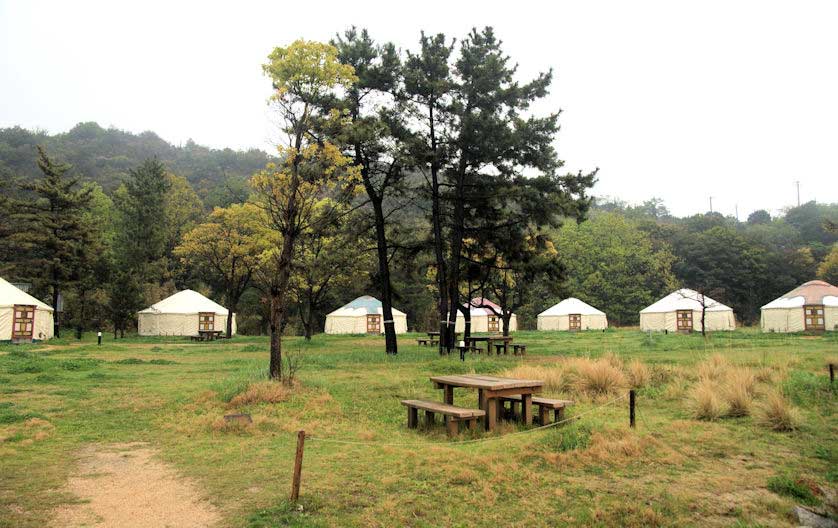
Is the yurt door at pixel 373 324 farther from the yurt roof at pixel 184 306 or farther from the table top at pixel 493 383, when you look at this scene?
the table top at pixel 493 383

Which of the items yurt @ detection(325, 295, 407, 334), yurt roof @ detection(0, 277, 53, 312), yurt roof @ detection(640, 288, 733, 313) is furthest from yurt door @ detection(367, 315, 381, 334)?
yurt roof @ detection(0, 277, 53, 312)

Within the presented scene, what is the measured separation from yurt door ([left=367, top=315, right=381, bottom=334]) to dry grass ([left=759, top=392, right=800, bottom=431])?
3773 cm

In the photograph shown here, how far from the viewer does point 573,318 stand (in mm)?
46312

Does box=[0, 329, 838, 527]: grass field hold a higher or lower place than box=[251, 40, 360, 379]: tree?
lower

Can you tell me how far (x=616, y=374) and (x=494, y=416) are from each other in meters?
3.77

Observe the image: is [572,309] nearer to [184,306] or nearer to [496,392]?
[184,306]

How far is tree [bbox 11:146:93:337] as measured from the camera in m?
32.8

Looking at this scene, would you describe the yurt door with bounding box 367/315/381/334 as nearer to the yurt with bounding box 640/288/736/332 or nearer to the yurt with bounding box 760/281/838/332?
the yurt with bounding box 640/288/736/332

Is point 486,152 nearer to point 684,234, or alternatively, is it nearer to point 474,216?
point 474,216

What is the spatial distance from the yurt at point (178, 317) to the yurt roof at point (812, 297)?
3607 cm

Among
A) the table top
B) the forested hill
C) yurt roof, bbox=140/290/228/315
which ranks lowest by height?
the table top

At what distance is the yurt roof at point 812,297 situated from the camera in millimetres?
33906

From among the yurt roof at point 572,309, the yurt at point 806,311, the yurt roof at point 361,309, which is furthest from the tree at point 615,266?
the yurt roof at point 361,309

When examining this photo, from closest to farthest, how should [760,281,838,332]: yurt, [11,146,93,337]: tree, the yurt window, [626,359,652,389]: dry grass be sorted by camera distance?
[626,359,652,389]: dry grass
[11,146,93,337]: tree
[760,281,838,332]: yurt
the yurt window
